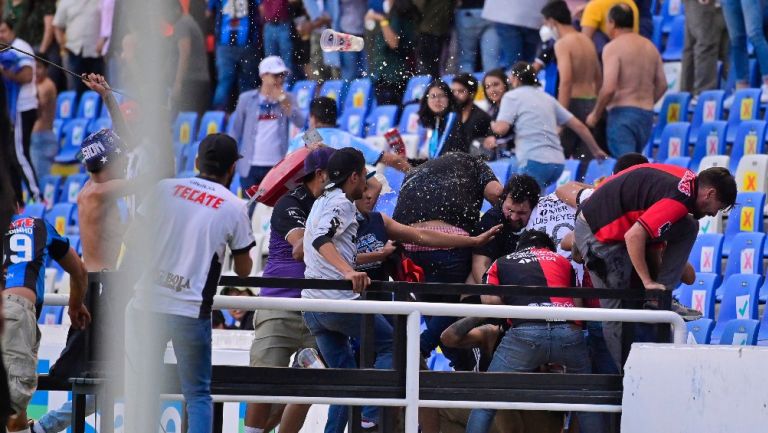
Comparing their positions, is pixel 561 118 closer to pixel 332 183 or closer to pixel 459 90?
pixel 459 90

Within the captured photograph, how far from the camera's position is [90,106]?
18.6m

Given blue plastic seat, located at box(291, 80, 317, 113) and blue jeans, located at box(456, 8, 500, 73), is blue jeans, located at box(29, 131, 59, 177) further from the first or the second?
blue jeans, located at box(456, 8, 500, 73)

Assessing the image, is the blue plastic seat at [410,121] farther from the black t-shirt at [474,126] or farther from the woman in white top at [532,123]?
the black t-shirt at [474,126]

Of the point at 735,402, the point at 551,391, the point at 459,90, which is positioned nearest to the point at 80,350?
the point at 551,391

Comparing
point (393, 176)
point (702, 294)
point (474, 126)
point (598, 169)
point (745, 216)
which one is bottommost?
point (702, 294)

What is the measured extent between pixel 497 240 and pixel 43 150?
9757 mm

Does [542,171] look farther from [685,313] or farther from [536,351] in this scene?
[536,351]

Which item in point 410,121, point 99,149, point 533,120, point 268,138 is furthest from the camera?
point 410,121

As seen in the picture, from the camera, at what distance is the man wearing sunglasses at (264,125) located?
13.2 m

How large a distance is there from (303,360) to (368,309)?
1.24 metres

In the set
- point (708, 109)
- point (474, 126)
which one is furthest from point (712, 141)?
point (474, 126)

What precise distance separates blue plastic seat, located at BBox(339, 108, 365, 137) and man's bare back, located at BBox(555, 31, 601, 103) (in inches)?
123

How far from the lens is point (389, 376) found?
281 inches

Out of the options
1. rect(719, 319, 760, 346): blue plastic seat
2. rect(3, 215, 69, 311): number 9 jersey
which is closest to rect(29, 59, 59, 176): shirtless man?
rect(719, 319, 760, 346): blue plastic seat
